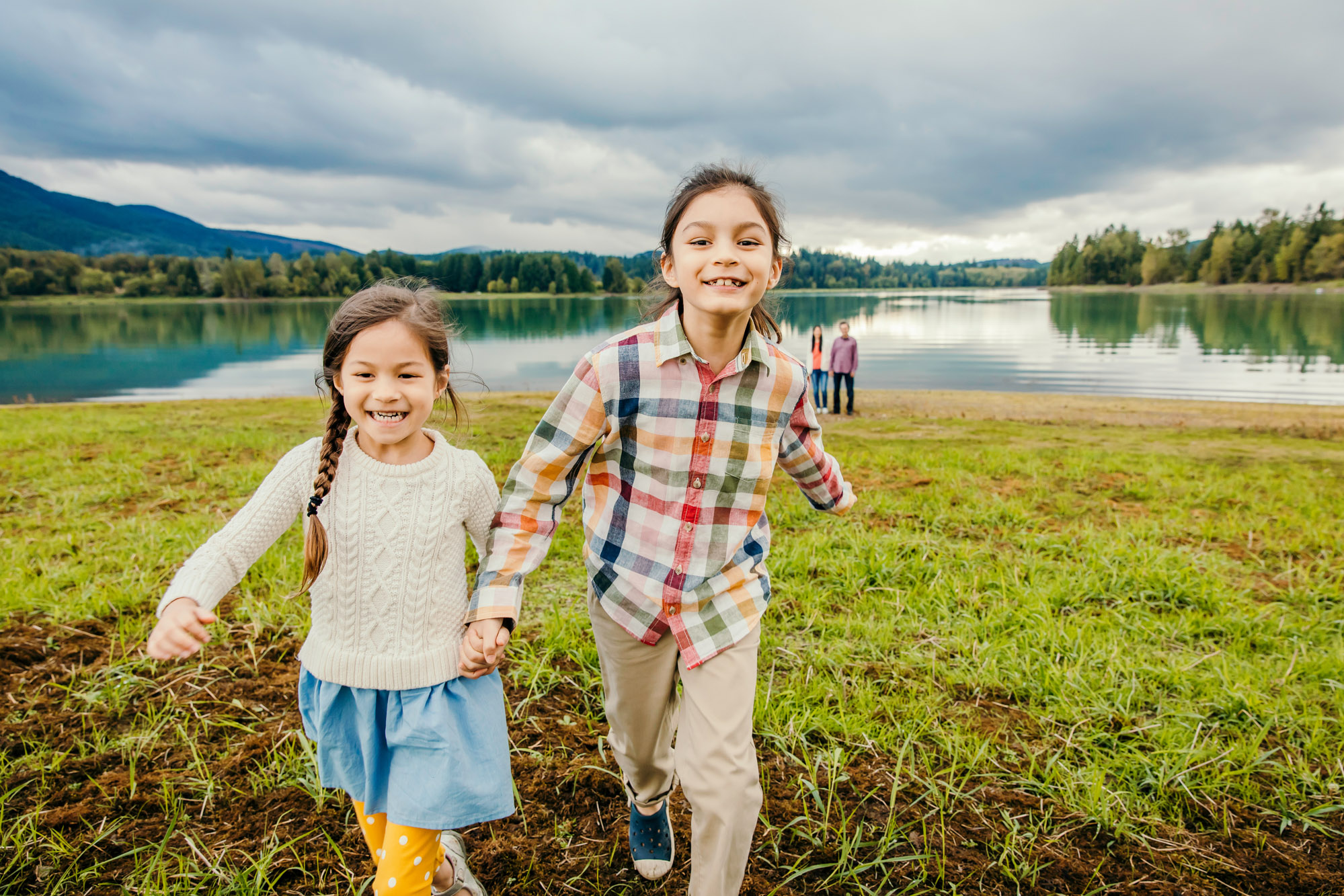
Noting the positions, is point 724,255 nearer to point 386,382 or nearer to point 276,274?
point 386,382

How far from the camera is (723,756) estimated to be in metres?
1.67

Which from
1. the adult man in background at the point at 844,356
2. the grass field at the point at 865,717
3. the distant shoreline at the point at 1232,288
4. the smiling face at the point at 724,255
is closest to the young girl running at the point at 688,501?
the smiling face at the point at 724,255

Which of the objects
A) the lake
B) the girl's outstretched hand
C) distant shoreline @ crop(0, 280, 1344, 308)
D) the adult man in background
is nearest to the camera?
the girl's outstretched hand

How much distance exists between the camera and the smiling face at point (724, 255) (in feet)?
5.76

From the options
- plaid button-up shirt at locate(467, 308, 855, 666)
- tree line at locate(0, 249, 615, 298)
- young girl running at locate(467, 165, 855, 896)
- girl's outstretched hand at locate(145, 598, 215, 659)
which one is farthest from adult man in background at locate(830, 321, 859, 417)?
tree line at locate(0, 249, 615, 298)

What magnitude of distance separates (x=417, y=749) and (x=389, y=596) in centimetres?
37

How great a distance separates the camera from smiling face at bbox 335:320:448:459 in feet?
5.29

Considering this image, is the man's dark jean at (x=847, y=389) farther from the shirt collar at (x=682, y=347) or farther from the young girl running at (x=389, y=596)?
the young girl running at (x=389, y=596)

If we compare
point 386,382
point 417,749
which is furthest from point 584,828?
point 386,382

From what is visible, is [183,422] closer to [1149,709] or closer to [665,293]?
[665,293]

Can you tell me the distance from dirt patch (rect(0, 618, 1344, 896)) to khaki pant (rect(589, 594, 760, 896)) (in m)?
0.41

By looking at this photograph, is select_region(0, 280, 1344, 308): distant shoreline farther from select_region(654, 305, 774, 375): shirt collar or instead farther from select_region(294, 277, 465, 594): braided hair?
select_region(654, 305, 774, 375): shirt collar

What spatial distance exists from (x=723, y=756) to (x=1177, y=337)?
48202 mm

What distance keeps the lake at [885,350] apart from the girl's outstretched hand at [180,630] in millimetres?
830
